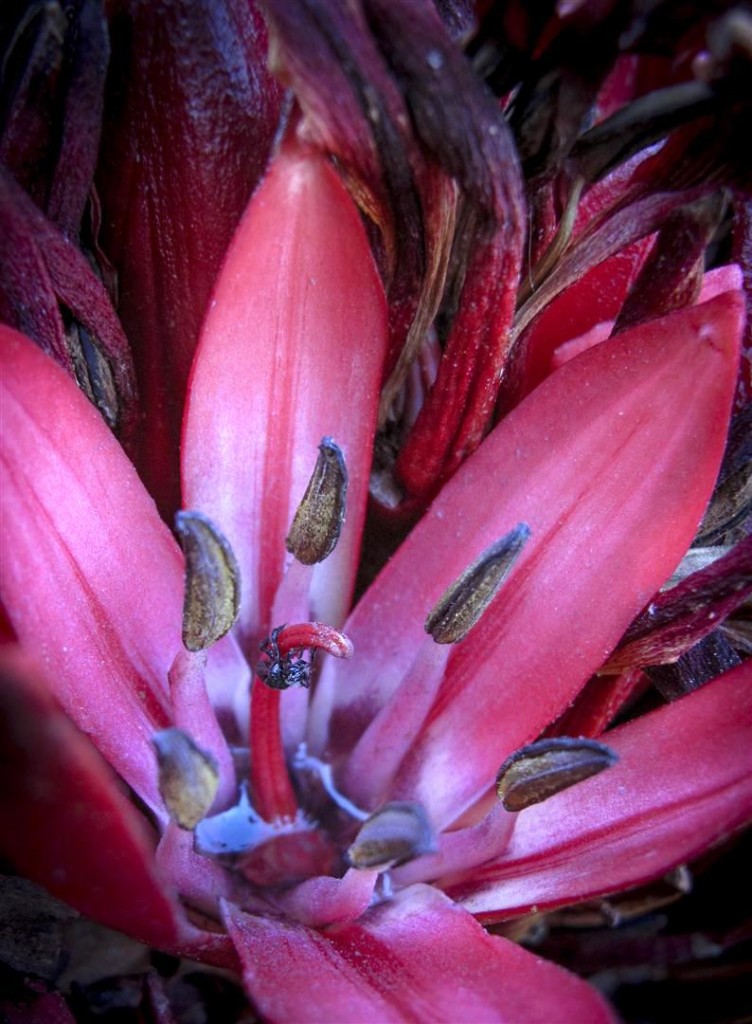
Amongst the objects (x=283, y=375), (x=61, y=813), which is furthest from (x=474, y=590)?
(x=61, y=813)

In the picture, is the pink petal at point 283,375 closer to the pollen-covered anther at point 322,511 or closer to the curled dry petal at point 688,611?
the pollen-covered anther at point 322,511

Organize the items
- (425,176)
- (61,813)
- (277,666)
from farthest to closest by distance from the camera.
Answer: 1. (277,666)
2. (425,176)
3. (61,813)

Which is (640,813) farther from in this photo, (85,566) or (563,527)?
(85,566)

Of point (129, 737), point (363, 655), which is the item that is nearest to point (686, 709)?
point (363, 655)

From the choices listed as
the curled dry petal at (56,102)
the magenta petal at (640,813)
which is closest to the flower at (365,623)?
the magenta petal at (640,813)

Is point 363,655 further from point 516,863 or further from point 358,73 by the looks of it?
point 358,73
